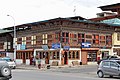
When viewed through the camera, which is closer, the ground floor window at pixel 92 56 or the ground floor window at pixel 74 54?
the ground floor window at pixel 74 54

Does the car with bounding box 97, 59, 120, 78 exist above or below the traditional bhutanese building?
below

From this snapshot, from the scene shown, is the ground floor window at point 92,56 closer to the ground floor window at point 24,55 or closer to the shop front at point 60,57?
the shop front at point 60,57

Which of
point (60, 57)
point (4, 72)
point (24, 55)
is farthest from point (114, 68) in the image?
point (24, 55)

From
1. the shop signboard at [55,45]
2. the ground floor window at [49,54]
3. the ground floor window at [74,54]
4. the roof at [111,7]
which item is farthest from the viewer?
the roof at [111,7]

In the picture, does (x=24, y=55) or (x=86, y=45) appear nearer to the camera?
(x=86, y=45)

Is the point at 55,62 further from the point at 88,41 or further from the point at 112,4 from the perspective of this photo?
the point at 112,4

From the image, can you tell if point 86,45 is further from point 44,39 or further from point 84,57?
point 44,39

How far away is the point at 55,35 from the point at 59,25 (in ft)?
6.38

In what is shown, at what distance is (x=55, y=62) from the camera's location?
171ft

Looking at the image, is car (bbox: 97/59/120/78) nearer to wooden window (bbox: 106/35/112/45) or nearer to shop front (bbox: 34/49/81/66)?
shop front (bbox: 34/49/81/66)

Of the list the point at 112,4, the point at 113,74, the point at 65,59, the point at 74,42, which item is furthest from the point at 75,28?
the point at 112,4

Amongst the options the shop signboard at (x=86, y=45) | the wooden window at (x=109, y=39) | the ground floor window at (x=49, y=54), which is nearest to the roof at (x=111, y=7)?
the wooden window at (x=109, y=39)

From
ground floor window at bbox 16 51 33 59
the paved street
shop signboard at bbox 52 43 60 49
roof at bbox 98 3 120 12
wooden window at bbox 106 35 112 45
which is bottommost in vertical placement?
the paved street

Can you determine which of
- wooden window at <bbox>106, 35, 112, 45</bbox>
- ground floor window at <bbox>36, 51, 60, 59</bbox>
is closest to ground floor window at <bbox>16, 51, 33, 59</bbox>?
ground floor window at <bbox>36, 51, 60, 59</bbox>
